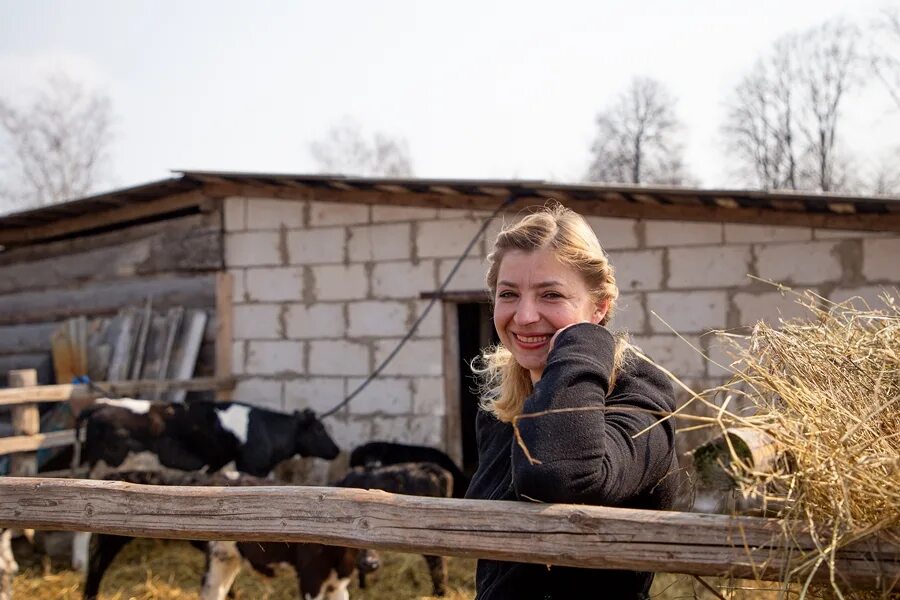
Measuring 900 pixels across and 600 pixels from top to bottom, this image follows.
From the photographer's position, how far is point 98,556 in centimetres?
534

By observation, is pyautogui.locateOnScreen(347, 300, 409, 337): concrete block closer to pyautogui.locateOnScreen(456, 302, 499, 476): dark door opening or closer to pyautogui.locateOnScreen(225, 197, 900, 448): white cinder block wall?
pyautogui.locateOnScreen(225, 197, 900, 448): white cinder block wall

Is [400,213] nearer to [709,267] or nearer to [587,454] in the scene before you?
[709,267]

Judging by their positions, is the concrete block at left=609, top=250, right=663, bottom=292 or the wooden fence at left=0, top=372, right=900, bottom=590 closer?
the wooden fence at left=0, top=372, right=900, bottom=590

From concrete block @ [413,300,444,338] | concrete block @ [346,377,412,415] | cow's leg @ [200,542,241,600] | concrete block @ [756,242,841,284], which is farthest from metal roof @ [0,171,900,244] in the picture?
cow's leg @ [200,542,241,600]

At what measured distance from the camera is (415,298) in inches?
317

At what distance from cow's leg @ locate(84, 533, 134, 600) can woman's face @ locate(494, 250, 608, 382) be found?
4.28 meters

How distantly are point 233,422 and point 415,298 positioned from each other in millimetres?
2133

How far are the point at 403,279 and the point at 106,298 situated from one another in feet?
13.3

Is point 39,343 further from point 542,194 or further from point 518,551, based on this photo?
point 518,551

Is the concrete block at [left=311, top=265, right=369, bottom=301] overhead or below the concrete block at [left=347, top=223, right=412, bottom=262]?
below

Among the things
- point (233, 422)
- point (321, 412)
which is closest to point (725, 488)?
point (233, 422)

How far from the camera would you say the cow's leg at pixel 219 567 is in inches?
190

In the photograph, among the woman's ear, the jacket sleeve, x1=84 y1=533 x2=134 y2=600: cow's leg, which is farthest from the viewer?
Answer: x1=84 y1=533 x2=134 y2=600: cow's leg

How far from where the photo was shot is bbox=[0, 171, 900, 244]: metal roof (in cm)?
635
